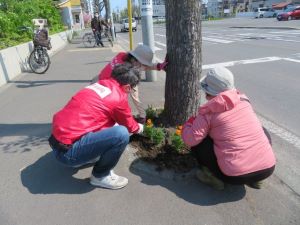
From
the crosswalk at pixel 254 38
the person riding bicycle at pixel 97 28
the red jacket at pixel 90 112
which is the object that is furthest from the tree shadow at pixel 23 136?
the person riding bicycle at pixel 97 28

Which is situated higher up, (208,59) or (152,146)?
(152,146)

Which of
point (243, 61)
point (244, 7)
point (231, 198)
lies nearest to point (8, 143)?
point (231, 198)

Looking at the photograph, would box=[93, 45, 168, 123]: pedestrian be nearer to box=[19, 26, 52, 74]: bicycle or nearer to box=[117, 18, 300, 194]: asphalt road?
box=[117, 18, 300, 194]: asphalt road

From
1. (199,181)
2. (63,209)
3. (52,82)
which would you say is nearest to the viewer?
(63,209)

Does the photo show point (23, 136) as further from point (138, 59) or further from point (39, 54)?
point (39, 54)

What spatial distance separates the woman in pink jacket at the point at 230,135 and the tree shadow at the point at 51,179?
1.25 m

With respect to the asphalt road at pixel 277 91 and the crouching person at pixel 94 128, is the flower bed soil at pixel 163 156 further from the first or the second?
the asphalt road at pixel 277 91

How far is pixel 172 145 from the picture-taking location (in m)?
3.70

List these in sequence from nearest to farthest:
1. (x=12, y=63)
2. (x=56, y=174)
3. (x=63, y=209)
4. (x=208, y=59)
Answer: (x=63, y=209) < (x=56, y=174) < (x=12, y=63) < (x=208, y=59)

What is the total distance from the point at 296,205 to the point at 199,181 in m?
0.91

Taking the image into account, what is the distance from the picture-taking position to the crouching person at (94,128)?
2920 mm

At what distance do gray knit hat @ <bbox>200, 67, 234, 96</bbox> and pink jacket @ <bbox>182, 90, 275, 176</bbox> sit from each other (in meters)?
0.06

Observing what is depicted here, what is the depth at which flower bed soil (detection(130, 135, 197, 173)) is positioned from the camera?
3.41 metres

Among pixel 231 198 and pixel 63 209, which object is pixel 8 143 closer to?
pixel 63 209
